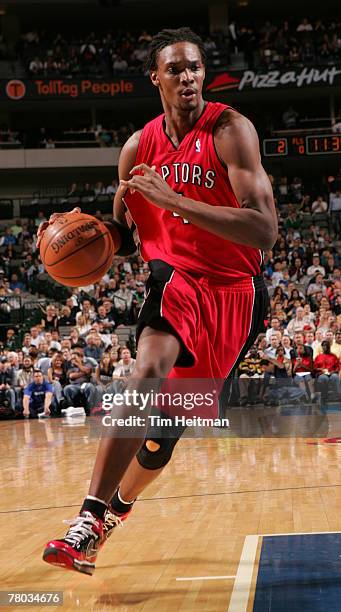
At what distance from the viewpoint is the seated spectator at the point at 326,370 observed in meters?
12.8

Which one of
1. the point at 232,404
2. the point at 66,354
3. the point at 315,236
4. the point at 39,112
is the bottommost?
the point at 232,404

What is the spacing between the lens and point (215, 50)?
26219 mm

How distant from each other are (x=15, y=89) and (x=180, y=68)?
22963 millimetres

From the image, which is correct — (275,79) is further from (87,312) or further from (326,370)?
(326,370)

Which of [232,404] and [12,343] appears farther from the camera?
[12,343]

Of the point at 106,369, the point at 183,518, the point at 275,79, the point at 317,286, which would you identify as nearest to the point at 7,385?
the point at 106,369

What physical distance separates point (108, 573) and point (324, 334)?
9172 millimetres

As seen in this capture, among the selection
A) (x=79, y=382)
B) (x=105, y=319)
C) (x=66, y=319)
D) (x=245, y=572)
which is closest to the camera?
(x=245, y=572)

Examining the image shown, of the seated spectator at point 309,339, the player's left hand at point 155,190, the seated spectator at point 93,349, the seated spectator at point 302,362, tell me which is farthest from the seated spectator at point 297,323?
the player's left hand at point 155,190

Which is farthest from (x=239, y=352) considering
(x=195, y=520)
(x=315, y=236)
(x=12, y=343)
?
(x=315, y=236)

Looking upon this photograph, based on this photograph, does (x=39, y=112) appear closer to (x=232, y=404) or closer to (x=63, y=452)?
(x=232, y=404)

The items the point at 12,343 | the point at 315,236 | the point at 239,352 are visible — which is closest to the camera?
the point at 239,352

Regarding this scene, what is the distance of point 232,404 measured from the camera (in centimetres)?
1362

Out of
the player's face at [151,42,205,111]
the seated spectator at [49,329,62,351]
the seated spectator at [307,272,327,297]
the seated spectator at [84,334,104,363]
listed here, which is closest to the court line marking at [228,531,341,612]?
the player's face at [151,42,205,111]
